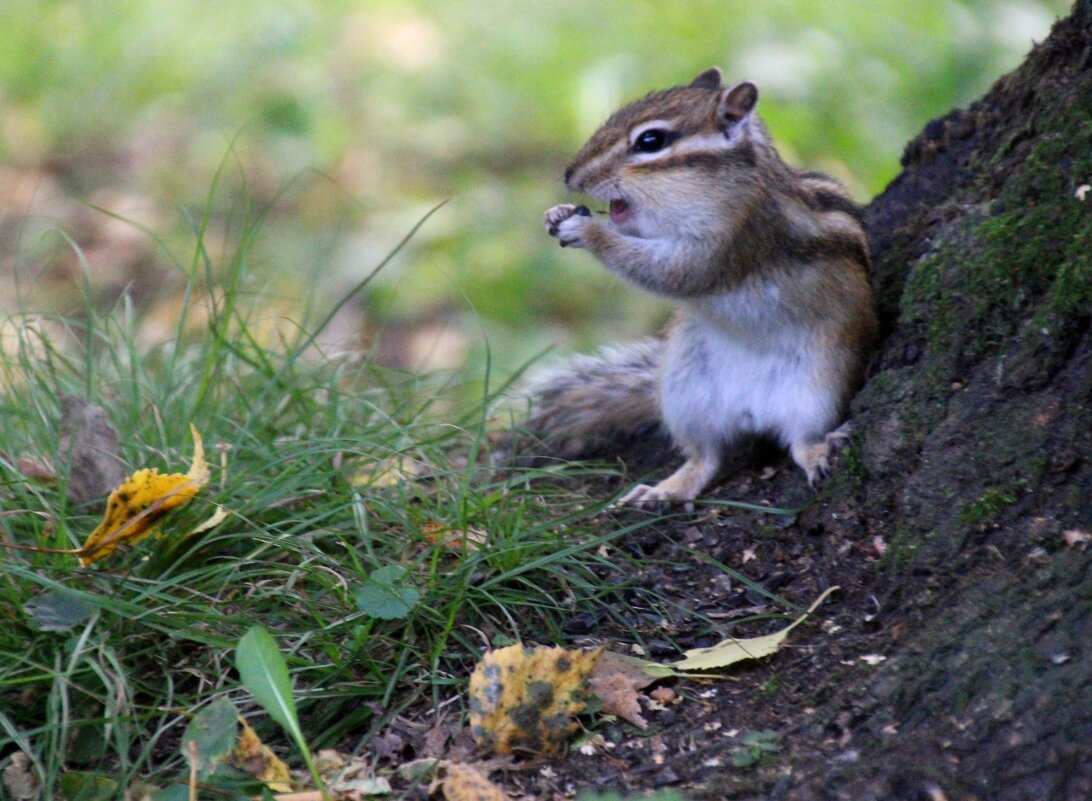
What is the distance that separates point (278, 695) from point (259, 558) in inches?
21.5

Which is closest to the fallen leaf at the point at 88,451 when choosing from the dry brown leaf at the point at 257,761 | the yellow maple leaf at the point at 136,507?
the yellow maple leaf at the point at 136,507

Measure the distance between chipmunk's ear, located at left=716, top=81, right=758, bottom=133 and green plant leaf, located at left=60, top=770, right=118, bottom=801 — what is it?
1840 millimetres

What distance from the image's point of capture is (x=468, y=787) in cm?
183

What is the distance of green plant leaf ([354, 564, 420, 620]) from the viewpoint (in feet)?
6.93

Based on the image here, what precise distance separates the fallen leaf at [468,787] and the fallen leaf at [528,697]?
112 mm

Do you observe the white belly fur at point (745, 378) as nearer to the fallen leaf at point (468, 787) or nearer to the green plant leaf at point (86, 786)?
the fallen leaf at point (468, 787)

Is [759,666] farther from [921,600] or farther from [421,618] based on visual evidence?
[421,618]

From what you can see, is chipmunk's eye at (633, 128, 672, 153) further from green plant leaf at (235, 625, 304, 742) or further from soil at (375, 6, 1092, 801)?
green plant leaf at (235, 625, 304, 742)

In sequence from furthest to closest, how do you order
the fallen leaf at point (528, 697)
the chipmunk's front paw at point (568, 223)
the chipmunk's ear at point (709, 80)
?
the chipmunk's ear at point (709, 80) < the chipmunk's front paw at point (568, 223) < the fallen leaf at point (528, 697)

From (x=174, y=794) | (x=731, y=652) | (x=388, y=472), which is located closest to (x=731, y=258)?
(x=388, y=472)

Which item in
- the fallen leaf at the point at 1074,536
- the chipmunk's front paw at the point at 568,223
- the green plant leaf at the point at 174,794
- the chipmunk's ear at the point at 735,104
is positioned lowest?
the green plant leaf at the point at 174,794

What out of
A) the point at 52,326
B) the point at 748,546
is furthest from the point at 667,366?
the point at 52,326

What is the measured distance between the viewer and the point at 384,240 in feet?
17.6

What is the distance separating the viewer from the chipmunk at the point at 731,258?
2.82 meters
